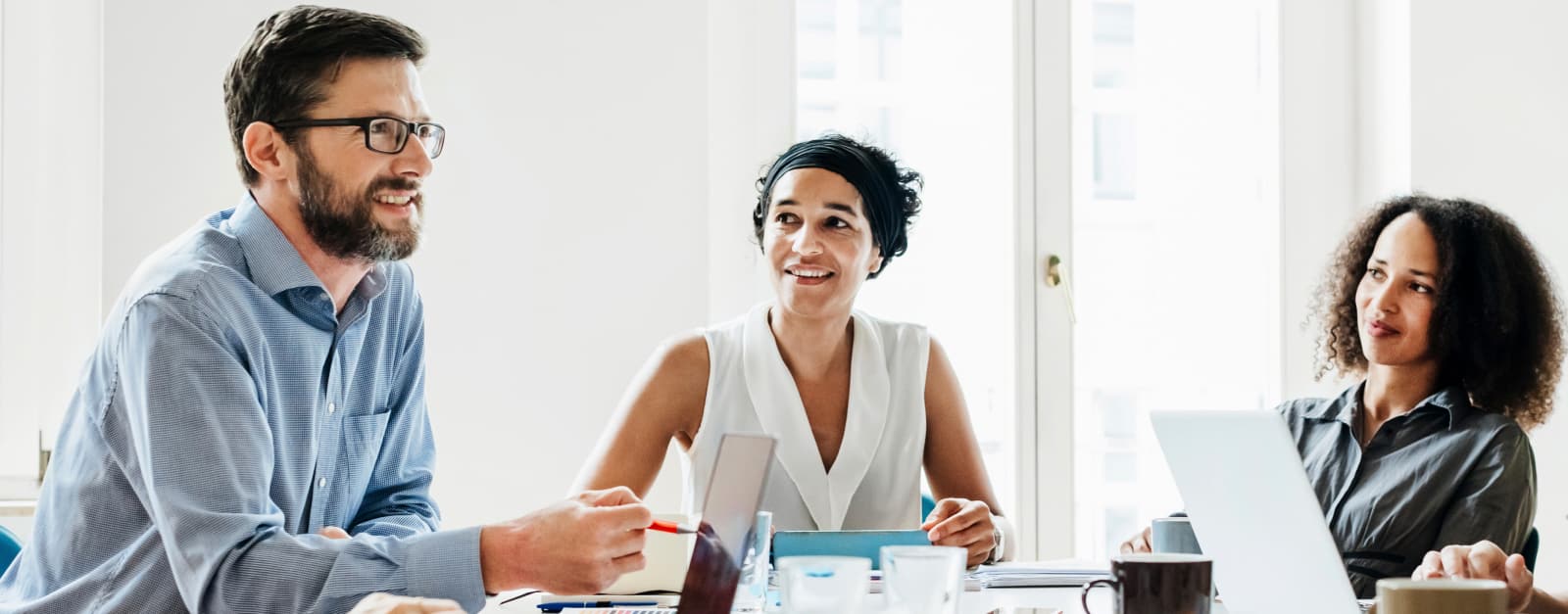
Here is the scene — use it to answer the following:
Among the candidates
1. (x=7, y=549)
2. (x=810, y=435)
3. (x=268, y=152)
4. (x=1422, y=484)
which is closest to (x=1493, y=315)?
(x=1422, y=484)

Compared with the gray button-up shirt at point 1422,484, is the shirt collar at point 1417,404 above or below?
above

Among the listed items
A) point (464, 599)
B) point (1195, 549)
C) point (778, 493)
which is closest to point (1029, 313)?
point (778, 493)

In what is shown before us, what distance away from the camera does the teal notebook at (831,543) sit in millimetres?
1529

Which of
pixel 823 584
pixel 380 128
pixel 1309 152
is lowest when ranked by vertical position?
pixel 823 584

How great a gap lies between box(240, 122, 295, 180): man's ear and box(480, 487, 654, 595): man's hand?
568 millimetres

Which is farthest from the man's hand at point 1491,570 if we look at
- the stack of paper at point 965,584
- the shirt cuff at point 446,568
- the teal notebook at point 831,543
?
the shirt cuff at point 446,568

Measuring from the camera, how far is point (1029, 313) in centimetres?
346

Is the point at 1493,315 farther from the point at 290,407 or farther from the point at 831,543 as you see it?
the point at 290,407

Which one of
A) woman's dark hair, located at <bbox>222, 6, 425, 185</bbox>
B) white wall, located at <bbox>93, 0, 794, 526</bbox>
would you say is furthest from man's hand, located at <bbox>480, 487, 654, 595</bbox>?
white wall, located at <bbox>93, 0, 794, 526</bbox>

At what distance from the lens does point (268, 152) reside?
1.65 metres

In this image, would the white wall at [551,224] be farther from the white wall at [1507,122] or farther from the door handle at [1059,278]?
the white wall at [1507,122]

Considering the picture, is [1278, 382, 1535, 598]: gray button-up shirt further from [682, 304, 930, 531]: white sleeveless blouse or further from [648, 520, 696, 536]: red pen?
[648, 520, 696, 536]: red pen

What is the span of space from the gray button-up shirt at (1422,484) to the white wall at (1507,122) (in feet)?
5.54

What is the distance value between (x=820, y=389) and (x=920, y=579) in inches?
46.3
